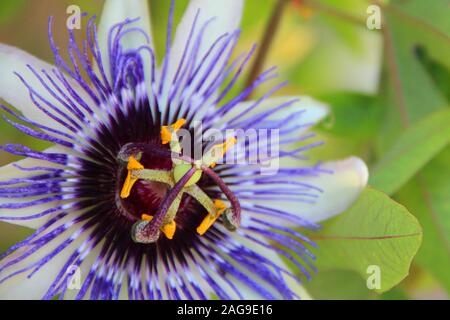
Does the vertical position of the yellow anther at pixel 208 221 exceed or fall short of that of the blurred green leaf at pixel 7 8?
it falls short

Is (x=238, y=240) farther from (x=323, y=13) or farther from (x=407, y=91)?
(x=323, y=13)

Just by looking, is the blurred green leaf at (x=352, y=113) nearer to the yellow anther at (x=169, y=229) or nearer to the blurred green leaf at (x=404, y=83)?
the blurred green leaf at (x=404, y=83)

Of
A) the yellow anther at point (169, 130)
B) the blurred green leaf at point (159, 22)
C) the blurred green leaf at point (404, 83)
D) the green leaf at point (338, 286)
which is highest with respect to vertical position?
the blurred green leaf at point (159, 22)

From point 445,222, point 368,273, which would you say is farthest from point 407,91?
point 368,273

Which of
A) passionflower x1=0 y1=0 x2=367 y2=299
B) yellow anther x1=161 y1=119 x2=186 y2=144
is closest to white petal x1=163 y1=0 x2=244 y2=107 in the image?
passionflower x1=0 y1=0 x2=367 y2=299

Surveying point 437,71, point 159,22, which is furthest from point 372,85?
point 159,22

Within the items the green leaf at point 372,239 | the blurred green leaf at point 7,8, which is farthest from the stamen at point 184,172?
the blurred green leaf at point 7,8
